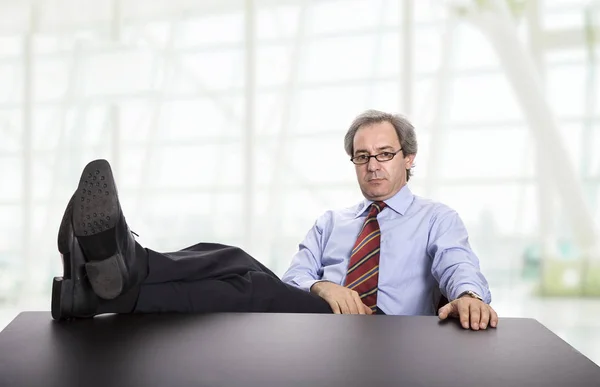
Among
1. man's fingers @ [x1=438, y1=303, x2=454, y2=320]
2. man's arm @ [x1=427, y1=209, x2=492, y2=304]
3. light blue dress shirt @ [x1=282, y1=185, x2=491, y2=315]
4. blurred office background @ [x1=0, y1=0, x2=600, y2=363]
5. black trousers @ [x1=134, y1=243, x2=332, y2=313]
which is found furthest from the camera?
blurred office background @ [x1=0, y1=0, x2=600, y2=363]

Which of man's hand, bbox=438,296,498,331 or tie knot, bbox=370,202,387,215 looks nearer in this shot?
man's hand, bbox=438,296,498,331

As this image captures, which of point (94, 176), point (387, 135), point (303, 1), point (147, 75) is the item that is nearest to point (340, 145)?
point (303, 1)

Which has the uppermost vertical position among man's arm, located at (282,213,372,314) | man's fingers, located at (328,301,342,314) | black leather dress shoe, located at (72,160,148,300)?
black leather dress shoe, located at (72,160,148,300)

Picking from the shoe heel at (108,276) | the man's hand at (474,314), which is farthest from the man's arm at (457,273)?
the shoe heel at (108,276)

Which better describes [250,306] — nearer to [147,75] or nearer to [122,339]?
[122,339]

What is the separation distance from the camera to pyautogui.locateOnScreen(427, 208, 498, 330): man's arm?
1.45 m

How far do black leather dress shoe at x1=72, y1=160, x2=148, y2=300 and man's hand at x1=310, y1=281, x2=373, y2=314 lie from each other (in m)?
0.62

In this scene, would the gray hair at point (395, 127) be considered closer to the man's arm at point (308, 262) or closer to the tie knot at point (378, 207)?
the tie knot at point (378, 207)

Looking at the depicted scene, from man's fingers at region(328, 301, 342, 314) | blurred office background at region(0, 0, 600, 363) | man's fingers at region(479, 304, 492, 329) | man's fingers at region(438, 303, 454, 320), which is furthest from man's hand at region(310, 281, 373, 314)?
blurred office background at region(0, 0, 600, 363)

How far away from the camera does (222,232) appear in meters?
9.61

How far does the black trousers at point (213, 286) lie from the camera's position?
1.67 m

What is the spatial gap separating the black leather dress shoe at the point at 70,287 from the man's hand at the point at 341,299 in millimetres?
675

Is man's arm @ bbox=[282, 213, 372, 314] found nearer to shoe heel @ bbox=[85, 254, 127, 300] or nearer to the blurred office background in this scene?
shoe heel @ bbox=[85, 254, 127, 300]

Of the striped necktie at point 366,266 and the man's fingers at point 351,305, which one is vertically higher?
the striped necktie at point 366,266
